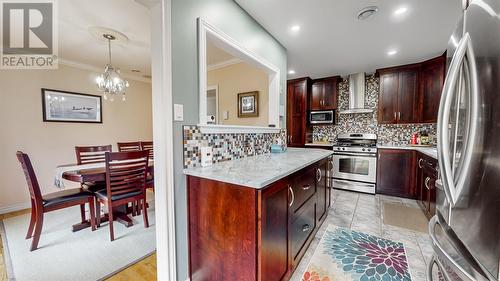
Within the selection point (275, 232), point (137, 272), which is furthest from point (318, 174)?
point (137, 272)

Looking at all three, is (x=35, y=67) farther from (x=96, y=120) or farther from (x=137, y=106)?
(x=137, y=106)

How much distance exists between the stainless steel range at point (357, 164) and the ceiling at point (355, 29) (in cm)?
153

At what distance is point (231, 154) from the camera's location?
1925mm

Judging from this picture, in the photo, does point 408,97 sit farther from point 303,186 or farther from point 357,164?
point 303,186

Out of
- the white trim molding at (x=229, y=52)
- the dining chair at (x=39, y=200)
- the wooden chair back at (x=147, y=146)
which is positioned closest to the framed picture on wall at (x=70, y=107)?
the wooden chair back at (x=147, y=146)

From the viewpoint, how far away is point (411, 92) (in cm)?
363

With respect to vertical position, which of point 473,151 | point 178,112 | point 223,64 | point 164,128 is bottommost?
point 473,151

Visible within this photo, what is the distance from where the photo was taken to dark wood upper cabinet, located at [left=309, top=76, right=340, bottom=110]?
14.3 feet

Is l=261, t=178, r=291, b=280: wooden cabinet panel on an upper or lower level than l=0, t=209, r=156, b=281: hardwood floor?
upper

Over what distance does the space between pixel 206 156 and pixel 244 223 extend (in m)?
0.64

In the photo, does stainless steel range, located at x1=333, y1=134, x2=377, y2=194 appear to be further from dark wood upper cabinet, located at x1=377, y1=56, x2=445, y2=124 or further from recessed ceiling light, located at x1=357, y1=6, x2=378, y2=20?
recessed ceiling light, located at x1=357, y1=6, x2=378, y2=20

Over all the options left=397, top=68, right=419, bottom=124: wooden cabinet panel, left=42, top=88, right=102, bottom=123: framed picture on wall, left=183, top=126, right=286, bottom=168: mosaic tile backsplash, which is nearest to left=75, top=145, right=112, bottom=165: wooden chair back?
left=42, top=88, right=102, bottom=123: framed picture on wall

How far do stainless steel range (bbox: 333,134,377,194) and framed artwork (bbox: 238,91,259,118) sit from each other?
6.01 feet

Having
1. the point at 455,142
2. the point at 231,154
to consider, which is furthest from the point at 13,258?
the point at 455,142
